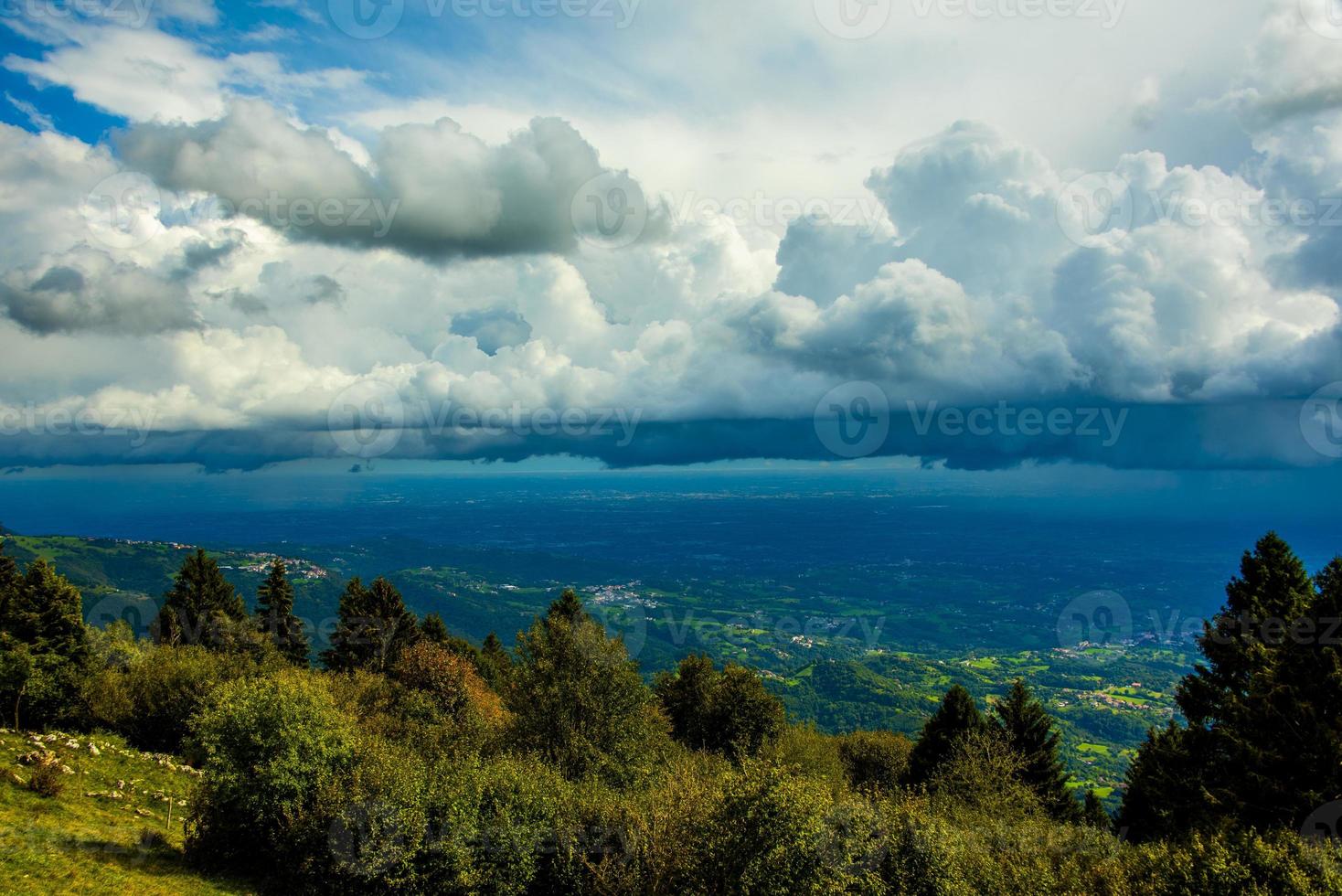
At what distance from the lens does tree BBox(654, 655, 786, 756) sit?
49.2 meters

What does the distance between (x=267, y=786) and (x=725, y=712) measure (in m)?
33.8

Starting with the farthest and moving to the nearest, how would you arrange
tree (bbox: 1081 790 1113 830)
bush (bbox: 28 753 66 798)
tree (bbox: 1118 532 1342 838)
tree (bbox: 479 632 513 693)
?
tree (bbox: 479 632 513 693)
tree (bbox: 1081 790 1113 830)
bush (bbox: 28 753 66 798)
tree (bbox: 1118 532 1342 838)

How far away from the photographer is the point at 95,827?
76.9 feet

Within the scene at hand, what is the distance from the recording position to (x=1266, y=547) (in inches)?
1180

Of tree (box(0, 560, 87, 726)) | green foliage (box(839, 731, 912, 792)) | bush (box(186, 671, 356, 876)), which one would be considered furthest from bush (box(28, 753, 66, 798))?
green foliage (box(839, 731, 912, 792))

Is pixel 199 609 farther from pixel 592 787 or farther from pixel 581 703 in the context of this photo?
pixel 592 787

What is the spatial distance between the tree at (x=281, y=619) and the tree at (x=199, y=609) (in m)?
2.33

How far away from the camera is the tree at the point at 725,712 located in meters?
49.2

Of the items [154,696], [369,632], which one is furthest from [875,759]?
[154,696]

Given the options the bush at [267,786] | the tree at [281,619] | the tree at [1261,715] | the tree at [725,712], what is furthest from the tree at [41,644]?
the tree at [1261,715]

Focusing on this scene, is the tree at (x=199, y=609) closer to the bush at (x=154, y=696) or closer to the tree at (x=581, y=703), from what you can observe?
the bush at (x=154, y=696)

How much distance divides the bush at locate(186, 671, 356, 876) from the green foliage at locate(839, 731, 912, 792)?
35404 millimetres

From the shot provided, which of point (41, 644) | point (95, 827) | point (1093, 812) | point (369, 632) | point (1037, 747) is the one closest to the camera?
point (95, 827)

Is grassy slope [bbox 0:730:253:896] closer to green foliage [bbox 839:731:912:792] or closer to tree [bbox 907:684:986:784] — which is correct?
tree [bbox 907:684:986:784]
